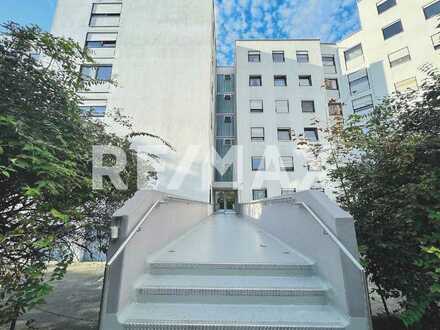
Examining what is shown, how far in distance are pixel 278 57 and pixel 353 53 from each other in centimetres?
627

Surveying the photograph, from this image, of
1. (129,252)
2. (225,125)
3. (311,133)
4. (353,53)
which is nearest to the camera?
(129,252)

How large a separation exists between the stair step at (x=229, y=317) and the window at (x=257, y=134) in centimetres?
1486

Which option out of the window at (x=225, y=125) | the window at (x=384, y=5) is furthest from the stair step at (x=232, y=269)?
the window at (x=384, y=5)

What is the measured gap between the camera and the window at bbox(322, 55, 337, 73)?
59.5ft

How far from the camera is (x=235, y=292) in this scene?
2303mm

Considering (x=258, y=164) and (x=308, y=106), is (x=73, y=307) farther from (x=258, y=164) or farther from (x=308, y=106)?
(x=308, y=106)

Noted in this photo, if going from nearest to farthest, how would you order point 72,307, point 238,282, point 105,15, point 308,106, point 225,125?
point 238,282
point 72,307
point 105,15
point 308,106
point 225,125

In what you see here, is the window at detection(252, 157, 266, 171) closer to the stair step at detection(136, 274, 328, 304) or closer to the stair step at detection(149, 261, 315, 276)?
the stair step at detection(149, 261, 315, 276)

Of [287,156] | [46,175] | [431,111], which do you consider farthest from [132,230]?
[287,156]

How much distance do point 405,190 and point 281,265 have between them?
1.79 meters

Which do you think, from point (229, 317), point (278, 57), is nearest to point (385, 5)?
point (278, 57)

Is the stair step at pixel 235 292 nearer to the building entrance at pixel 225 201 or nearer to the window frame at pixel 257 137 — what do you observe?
the window frame at pixel 257 137

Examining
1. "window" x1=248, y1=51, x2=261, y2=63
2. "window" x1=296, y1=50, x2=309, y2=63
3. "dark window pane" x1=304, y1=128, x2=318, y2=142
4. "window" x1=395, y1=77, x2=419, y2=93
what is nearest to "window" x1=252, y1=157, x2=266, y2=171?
"dark window pane" x1=304, y1=128, x2=318, y2=142

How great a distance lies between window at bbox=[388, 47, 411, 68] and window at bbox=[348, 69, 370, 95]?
166 cm
